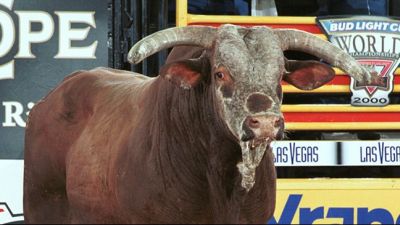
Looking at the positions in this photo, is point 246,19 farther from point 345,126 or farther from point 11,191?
point 11,191

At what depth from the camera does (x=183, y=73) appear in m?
4.93

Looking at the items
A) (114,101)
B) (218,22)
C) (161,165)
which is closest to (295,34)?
(161,165)

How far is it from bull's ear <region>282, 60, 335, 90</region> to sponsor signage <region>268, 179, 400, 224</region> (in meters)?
2.22

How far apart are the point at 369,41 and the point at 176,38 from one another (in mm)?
2735

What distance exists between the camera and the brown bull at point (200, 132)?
4.66 meters

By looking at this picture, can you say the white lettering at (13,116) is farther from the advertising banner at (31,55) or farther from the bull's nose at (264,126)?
the bull's nose at (264,126)

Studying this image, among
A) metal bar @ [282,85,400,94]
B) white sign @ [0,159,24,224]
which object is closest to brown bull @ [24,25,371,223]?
white sign @ [0,159,24,224]

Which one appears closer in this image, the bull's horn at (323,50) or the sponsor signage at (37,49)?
the bull's horn at (323,50)

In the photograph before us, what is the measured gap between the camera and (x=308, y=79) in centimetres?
518

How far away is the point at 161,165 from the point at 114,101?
96cm

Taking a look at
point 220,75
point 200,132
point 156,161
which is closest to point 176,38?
point 220,75

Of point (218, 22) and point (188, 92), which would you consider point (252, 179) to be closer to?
point (188, 92)

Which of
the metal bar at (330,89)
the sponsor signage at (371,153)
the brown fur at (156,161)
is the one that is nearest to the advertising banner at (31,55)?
the brown fur at (156,161)

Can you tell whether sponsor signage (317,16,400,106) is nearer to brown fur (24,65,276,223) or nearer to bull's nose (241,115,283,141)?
brown fur (24,65,276,223)
